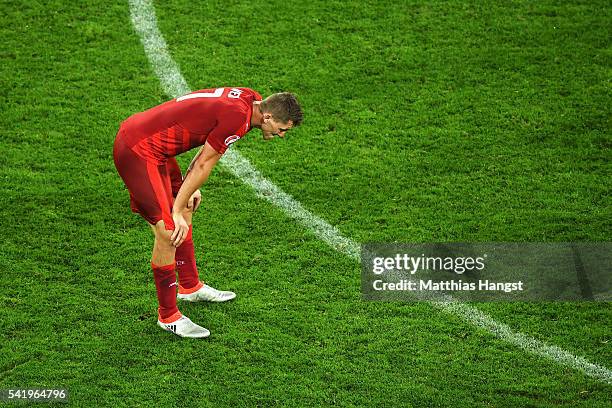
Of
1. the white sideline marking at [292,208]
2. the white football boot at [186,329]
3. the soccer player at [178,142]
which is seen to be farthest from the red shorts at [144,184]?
the white sideline marking at [292,208]

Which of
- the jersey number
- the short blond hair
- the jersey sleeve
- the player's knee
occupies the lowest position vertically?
the player's knee

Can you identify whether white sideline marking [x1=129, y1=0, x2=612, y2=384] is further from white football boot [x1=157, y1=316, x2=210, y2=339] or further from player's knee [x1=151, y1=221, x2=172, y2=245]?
player's knee [x1=151, y1=221, x2=172, y2=245]

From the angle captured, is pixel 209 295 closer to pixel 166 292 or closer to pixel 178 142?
Answer: pixel 166 292

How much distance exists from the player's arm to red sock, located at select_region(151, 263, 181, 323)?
23 centimetres

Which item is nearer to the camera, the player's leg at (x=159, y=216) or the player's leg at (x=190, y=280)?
the player's leg at (x=159, y=216)

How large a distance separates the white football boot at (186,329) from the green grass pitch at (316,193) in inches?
3.6

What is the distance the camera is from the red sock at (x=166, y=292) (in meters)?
6.60

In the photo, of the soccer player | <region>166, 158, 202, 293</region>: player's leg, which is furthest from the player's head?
<region>166, 158, 202, 293</region>: player's leg

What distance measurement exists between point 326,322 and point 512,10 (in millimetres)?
4826

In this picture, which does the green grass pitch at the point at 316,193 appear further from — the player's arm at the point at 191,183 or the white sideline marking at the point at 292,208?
the player's arm at the point at 191,183

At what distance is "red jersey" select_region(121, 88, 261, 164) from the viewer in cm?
624

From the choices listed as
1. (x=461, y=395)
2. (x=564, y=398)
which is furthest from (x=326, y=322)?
(x=564, y=398)

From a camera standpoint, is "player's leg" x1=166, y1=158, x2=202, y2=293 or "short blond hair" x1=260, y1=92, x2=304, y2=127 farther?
"player's leg" x1=166, y1=158, x2=202, y2=293

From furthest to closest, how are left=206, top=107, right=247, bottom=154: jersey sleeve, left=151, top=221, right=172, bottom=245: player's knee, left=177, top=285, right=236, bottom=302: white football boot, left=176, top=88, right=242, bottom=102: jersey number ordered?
left=177, top=285, right=236, bottom=302: white football boot < left=151, top=221, right=172, bottom=245: player's knee < left=176, top=88, right=242, bottom=102: jersey number < left=206, top=107, right=247, bottom=154: jersey sleeve
